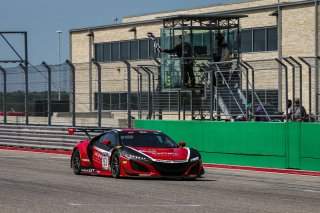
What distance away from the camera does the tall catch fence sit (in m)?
23.9

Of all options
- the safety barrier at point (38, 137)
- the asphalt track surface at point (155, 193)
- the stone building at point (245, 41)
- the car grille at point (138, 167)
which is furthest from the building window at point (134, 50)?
the car grille at point (138, 167)

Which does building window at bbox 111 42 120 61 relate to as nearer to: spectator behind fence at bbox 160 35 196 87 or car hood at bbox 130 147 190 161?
spectator behind fence at bbox 160 35 196 87

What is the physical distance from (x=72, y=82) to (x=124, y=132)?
10.8m

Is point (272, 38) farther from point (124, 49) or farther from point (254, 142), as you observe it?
point (254, 142)

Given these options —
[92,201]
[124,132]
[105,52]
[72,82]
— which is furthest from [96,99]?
[105,52]

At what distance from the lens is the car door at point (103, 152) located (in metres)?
19.0

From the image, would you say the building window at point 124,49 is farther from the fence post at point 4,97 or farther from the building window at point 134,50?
the fence post at point 4,97

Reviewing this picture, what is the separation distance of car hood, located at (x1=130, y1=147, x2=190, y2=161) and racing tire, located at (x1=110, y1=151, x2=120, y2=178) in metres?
0.41

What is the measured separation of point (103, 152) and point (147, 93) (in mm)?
8928

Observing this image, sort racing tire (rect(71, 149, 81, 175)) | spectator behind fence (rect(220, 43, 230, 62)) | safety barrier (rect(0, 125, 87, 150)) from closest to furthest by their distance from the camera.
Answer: racing tire (rect(71, 149, 81, 175)) < spectator behind fence (rect(220, 43, 230, 62)) < safety barrier (rect(0, 125, 87, 150))

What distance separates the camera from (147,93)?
28.0 m

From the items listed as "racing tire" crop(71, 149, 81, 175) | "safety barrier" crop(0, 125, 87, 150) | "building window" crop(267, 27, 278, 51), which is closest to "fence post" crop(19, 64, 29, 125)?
"safety barrier" crop(0, 125, 87, 150)

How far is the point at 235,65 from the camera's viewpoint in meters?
25.8

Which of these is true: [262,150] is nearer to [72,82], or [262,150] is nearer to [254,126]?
[254,126]
